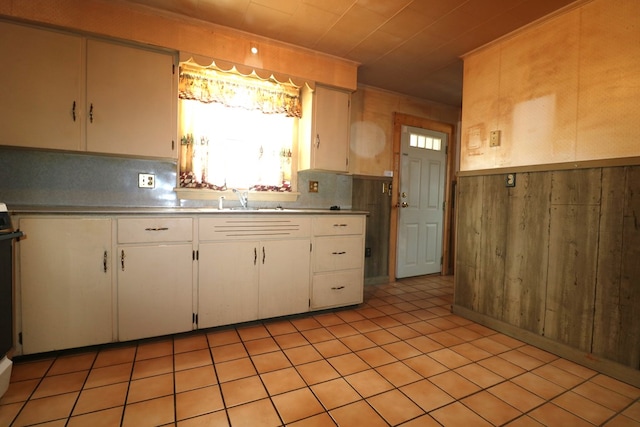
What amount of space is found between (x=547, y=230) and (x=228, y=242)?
8.01ft

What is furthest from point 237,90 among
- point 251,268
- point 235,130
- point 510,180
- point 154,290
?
point 510,180

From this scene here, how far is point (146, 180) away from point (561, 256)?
10.8 feet

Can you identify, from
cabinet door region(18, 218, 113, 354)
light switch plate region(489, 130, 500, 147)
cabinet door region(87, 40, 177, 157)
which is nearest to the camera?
cabinet door region(18, 218, 113, 354)

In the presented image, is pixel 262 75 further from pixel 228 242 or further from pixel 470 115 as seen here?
pixel 470 115

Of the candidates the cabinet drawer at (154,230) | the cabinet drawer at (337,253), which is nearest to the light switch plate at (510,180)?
the cabinet drawer at (337,253)

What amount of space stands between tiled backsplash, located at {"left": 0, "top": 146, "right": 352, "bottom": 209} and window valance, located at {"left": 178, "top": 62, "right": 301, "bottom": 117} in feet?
2.34

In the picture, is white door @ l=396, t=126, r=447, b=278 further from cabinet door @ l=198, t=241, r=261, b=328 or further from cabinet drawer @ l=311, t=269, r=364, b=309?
cabinet door @ l=198, t=241, r=261, b=328

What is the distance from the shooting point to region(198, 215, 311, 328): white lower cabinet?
7.77 feet

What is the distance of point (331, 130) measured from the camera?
3154mm

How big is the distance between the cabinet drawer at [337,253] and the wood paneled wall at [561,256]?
1026 millimetres

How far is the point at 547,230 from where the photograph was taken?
91.0 inches

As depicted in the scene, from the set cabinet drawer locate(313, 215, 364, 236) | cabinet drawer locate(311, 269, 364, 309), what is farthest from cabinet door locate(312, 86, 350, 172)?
cabinet drawer locate(311, 269, 364, 309)

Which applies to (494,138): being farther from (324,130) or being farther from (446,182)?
(446,182)

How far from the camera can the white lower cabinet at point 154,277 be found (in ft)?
6.93
